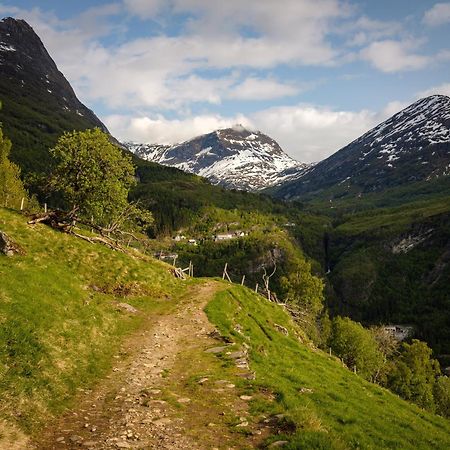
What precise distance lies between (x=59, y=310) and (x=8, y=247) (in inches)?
387

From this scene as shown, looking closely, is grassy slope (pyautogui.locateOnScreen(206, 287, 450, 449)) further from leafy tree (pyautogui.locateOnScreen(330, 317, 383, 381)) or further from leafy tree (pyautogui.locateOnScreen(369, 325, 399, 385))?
leafy tree (pyautogui.locateOnScreen(369, 325, 399, 385))

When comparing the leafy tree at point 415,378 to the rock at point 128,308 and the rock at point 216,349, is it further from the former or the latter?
the rock at point 216,349

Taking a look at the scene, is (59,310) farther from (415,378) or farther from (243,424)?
(415,378)

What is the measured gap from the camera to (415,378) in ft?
366

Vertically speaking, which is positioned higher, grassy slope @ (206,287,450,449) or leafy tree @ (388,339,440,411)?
grassy slope @ (206,287,450,449)

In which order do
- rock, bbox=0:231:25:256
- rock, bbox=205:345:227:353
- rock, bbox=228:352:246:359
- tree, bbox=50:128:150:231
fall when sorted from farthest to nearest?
tree, bbox=50:128:150:231
rock, bbox=0:231:25:256
rock, bbox=205:345:227:353
rock, bbox=228:352:246:359

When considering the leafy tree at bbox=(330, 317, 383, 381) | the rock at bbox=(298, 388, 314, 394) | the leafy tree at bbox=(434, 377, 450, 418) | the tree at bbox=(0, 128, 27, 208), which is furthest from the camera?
the leafy tree at bbox=(434, 377, 450, 418)

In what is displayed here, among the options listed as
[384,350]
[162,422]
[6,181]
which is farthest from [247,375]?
[384,350]

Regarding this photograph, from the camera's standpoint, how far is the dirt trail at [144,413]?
14.8m

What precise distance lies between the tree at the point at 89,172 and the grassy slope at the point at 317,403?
59.5 feet

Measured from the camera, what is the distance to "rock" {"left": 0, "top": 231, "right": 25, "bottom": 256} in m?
32.3

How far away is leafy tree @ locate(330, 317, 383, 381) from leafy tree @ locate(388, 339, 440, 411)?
7.22 metres

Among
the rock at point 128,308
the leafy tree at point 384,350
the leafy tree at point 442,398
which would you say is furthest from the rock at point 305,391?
the leafy tree at point 442,398

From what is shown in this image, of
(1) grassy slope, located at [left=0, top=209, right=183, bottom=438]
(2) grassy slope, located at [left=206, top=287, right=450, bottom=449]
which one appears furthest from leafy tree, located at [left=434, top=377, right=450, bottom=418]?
(1) grassy slope, located at [left=0, top=209, right=183, bottom=438]
